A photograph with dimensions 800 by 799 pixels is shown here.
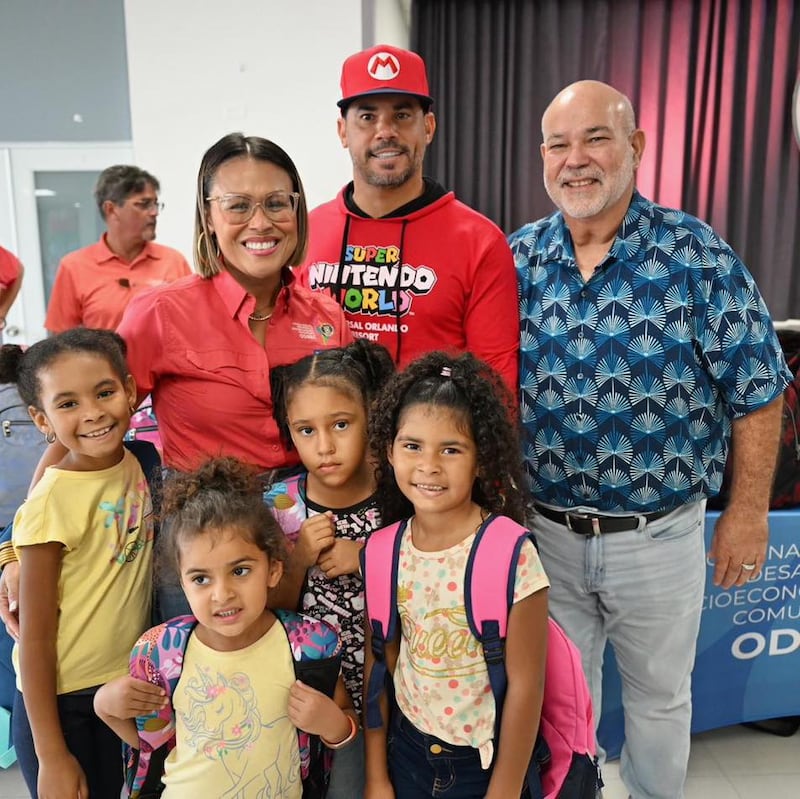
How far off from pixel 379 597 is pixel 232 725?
321 mm

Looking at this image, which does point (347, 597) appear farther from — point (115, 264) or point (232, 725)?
point (115, 264)

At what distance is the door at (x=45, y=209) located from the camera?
463cm

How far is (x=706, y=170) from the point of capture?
4609 mm

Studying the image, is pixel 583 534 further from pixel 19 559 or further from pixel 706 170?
pixel 706 170

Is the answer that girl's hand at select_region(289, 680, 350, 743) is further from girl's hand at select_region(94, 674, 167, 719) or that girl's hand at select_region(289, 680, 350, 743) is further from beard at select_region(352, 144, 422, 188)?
beard at select_region(352, 144, 422, 188)

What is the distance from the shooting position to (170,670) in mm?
1217

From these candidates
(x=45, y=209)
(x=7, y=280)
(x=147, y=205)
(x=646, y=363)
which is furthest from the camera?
(x=45, y=209)

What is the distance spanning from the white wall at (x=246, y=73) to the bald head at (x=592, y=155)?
234 centimetres

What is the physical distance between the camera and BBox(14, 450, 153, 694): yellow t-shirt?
4.09 ft

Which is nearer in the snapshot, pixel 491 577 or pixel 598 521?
pixel 491 577

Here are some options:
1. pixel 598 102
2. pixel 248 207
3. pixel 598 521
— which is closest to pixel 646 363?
pixel 598 521

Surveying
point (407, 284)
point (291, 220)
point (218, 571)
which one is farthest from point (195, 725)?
point (407, 284)

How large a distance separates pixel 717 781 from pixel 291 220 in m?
2.07

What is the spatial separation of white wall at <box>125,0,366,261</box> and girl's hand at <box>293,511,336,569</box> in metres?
2.94
